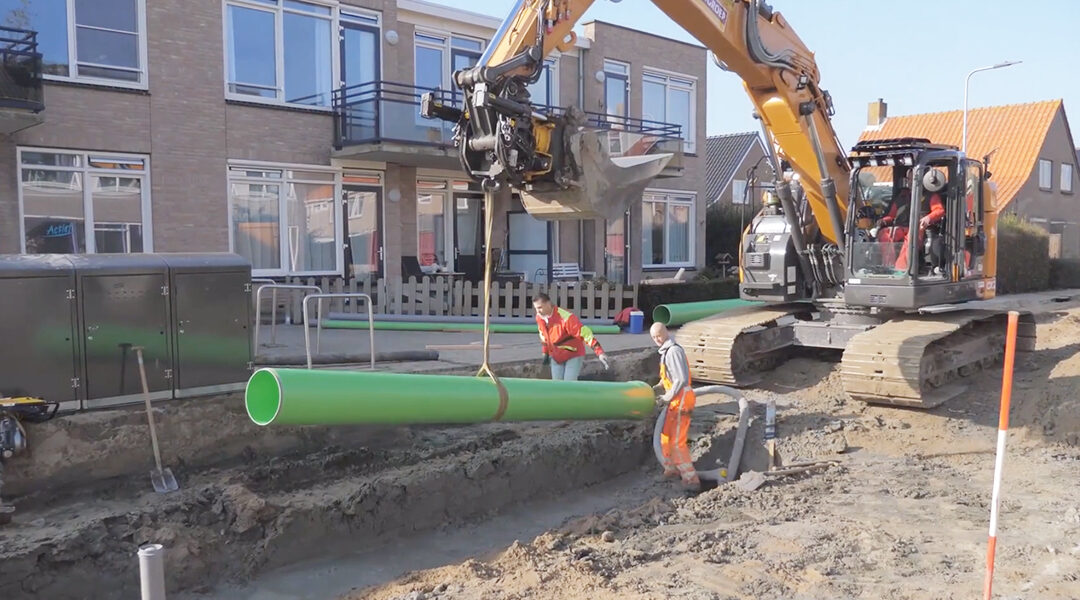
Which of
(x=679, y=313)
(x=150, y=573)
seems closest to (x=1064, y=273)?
(x=679, y=313)

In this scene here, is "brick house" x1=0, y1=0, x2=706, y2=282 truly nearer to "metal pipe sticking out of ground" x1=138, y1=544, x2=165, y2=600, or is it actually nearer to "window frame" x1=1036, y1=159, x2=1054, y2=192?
"metal pipe sticking out of ground" x1=138, y1=544, x2=165, y2=600

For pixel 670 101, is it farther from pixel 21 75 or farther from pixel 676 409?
pixel 676 409

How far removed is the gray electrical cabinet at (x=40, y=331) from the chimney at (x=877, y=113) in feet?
123

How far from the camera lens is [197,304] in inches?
342

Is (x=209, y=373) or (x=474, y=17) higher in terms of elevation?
(x=474, y=17)

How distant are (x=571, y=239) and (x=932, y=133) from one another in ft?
68.5

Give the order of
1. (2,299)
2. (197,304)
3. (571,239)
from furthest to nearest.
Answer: (571,239), (197,304), (2,299)

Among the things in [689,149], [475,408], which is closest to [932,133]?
[689,149]

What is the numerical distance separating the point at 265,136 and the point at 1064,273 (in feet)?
80.9

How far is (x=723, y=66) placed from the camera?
30.5 ft

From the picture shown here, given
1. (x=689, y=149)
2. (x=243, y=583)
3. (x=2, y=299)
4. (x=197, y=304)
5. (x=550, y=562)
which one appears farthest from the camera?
(x=689, y=149)

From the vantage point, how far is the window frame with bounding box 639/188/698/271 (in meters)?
23.3

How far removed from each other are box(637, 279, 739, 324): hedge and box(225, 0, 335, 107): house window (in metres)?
7.47

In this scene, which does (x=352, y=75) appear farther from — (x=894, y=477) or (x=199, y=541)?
(x=894, y=477)
